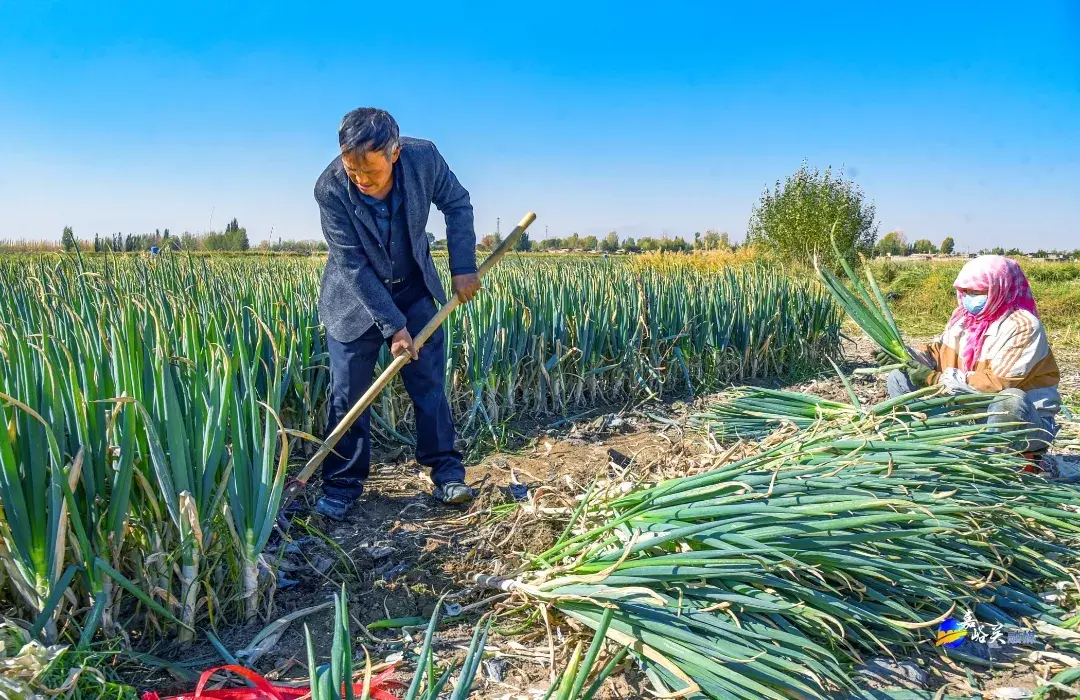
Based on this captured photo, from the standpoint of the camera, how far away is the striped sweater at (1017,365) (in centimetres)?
298

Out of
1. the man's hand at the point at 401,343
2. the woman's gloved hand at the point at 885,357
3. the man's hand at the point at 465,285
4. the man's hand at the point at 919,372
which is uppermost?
the man's hand at the point at 465,285

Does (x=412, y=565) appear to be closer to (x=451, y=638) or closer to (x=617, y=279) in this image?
Answer: (x=451, y=638)

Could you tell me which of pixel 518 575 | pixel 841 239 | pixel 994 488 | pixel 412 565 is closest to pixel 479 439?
pixel 412 565

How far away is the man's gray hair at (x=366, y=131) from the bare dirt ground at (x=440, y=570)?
1274 millimetres

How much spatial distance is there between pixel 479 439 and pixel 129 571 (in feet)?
6.68

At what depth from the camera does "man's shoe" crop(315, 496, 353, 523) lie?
269 cm

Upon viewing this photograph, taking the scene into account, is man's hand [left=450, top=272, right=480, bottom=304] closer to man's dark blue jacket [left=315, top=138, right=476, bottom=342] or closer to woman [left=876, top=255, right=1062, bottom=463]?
man's dark blue jacket [left=315, top=138, right=476, bottom=342]

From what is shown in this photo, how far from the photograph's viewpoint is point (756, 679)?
1.47 meters

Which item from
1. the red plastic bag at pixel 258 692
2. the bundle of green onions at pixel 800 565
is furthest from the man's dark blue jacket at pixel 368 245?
the red plastic bag at pixel 258 692

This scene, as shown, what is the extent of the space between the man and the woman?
6.85 feet

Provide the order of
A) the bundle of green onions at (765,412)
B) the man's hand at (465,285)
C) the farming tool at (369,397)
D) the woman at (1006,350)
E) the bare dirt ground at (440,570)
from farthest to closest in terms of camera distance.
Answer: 1. the bundle of green onions at (765,412)
2. the woman at (1006,350)
3. the man's hand at (465,285)
4. the farming tool at (369,397)
5. the bare dirt ground at (440,570)

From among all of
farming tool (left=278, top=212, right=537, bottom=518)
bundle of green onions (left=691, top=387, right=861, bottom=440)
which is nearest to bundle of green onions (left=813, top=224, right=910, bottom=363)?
bundle of green onions (left=691, top=387, right=861, bottom=440)

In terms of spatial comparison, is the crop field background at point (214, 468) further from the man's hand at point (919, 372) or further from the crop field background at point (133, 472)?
the man's hand at point (919, 372)

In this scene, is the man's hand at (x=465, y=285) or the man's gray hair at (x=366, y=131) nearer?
the man's gray hair at (x=366, y=131)
